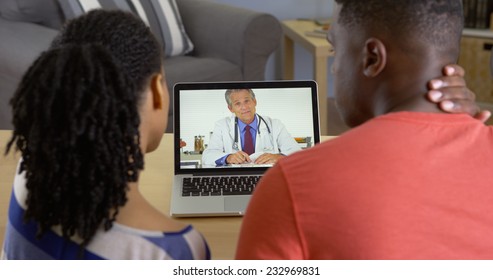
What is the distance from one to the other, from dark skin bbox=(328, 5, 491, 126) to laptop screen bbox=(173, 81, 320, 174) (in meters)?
0.52

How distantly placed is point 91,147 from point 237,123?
660 mm

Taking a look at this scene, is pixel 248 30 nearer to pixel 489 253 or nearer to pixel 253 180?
pixel 253 180

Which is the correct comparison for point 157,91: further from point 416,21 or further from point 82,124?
point 416,21

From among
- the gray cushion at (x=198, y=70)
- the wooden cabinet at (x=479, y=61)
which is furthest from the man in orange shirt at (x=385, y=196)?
the wooden cabinet at (x=479, y=61)

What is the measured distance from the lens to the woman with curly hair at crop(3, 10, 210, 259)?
90cm

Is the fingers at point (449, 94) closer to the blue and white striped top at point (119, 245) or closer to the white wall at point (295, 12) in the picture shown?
the blue and white striped top at point (119, 245)

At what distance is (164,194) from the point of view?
1.41 metres

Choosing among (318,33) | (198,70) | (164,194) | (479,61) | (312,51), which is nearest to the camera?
(164,194)

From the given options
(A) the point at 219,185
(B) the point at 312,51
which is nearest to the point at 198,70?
(B) the point at 312,51

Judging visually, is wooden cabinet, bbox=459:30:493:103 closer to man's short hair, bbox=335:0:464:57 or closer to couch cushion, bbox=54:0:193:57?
couch cushion, bbox=54:0:193:57

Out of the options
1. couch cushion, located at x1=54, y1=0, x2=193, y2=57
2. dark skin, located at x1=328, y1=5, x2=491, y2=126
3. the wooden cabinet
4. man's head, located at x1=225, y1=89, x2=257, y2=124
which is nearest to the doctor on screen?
man's head, located at x1=225, y1=89, x2=257, y2=124

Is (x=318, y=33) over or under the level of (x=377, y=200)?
under

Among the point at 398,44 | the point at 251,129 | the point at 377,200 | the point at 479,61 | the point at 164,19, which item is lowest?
the point at 479,61

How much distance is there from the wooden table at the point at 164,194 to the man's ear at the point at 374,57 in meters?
0.36
